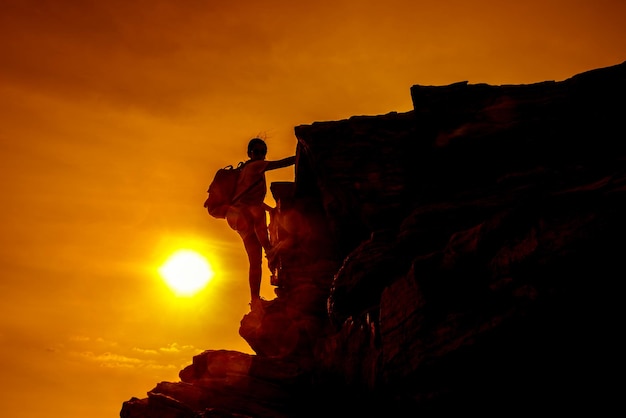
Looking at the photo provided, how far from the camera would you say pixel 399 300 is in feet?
50.1


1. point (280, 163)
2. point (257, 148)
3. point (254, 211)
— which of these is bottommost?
point (254, 211)

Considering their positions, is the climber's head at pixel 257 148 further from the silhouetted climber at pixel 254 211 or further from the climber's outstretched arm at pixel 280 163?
the climber's outstretched arm at pixel 280 163

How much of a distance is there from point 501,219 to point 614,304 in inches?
114

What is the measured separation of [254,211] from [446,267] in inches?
561

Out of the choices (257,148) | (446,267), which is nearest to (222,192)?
Result: (257,148)

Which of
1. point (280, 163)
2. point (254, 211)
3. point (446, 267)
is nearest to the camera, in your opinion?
point (446, 267)

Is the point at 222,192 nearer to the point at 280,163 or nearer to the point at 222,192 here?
the point at 222,192

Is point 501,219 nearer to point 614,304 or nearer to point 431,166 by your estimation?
point 614,304

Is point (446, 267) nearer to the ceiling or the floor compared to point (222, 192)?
nearer to the floor

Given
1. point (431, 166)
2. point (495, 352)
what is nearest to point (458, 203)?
point (431, 166)

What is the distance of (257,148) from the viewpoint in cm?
2692

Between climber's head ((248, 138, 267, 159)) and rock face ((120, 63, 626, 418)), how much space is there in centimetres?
205

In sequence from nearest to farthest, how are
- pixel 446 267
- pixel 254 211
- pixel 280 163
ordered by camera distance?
pixel 446 267
pixel 280 163
pixel 254 211

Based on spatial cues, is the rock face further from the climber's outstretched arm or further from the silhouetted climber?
the climber's outstretched arm
